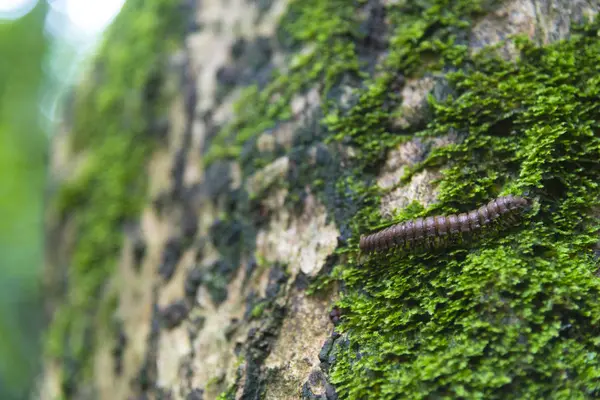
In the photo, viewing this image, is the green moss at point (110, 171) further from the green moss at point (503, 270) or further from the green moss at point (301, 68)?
the green moss at point (503, 270)

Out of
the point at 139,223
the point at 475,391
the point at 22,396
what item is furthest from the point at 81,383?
the point at 22,396

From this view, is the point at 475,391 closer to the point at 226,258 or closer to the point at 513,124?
the point at 513,124

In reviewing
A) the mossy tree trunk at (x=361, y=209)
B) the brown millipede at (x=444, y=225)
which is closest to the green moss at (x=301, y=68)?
the mossy tree trunk at (x=361, y=209)

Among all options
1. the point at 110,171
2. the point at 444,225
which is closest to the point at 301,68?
the point at 444,225

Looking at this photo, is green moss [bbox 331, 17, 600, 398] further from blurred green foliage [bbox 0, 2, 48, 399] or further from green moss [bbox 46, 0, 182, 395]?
blurred green foliage [bbox 0, 2, 48, 399]

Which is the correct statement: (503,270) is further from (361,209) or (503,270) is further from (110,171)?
(110,171)

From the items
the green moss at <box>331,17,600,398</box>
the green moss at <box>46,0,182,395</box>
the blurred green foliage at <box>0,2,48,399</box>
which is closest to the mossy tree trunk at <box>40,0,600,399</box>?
the green moss at <box>331,17,600,398</box>
